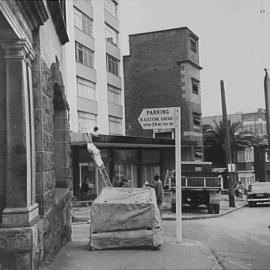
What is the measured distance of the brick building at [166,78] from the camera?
41.8 m

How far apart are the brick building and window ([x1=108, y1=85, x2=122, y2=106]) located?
12.1 ft

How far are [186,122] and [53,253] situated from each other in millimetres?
33250

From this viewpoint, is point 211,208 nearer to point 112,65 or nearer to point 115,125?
point 115,125

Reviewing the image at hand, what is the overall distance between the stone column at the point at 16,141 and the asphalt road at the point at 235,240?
4093 millimetres

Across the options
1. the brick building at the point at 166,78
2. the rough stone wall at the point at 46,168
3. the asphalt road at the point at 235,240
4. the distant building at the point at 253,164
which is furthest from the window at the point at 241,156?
the rough stone wall at the point at 46,168

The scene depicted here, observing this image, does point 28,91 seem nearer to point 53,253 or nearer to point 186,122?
point 53,253

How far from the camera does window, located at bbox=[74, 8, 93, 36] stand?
112ft

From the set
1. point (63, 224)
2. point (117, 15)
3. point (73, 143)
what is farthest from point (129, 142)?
point (63, 224)

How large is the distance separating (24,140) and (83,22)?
29.4 meters

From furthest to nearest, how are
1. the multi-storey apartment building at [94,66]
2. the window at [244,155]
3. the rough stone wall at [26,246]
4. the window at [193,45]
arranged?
the window at [244,155], the window at [193,45], the multi-storey apartment building at [94,66], the rough stone wall at [26,246]

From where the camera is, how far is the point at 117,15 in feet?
137

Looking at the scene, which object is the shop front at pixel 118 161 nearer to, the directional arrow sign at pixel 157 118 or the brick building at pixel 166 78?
the brick building at pixel 166 78

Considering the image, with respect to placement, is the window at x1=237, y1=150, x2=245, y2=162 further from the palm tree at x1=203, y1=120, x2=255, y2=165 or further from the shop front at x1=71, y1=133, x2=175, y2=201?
Result: the shop front at x1=71, y1=133, x2=175, y2=201

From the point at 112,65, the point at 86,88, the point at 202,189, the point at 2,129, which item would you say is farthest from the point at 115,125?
the point at 2,129
